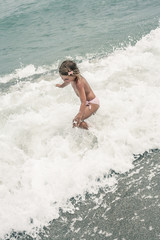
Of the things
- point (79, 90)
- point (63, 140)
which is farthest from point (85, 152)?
point (79, 90)

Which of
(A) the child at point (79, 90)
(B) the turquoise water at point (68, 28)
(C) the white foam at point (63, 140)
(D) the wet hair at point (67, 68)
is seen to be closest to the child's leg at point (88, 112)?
(A) the child at point (79, 90)

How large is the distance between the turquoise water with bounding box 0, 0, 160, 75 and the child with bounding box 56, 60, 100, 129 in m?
5.07

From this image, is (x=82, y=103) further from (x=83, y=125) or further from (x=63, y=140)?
(x=63, y=140)

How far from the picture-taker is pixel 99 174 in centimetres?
348

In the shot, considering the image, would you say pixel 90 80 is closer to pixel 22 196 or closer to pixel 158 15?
pixel 22 196

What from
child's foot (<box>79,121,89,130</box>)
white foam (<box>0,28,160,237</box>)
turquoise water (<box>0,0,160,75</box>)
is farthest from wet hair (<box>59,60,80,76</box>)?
turquoise water (<box>0,0,160,75</box>)

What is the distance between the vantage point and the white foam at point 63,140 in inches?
129

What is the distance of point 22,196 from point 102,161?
129 centimetres

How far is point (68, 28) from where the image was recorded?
12711 millimetres

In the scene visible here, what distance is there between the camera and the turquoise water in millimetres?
9711

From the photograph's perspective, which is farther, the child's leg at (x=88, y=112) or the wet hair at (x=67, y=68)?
the child's leg at (x=88, y=112)

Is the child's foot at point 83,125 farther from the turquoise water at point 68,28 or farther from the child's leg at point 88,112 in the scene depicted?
the turquoise water at point 68,28

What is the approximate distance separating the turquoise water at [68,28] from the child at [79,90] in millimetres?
5067

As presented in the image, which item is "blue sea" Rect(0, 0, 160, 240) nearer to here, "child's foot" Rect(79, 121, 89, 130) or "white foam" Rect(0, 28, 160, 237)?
"white foam" Rect(0, 28, 160, 237)
